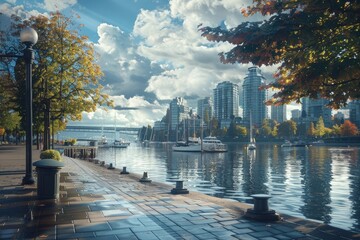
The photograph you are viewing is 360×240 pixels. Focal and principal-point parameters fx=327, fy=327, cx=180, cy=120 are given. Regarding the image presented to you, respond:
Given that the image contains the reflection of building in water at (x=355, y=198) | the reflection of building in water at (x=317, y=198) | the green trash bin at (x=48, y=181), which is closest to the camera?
the green trash bin at (x=48, y=181)

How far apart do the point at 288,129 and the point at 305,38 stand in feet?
585

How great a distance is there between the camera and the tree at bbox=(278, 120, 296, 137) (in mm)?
174125

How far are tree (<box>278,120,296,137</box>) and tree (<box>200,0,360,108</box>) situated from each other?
175053mm

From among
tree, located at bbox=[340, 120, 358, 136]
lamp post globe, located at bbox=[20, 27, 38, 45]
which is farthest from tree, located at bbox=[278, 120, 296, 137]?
lamp post globe, located at bbox=[20, 27, 38, 45]

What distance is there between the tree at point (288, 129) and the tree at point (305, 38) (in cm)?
17505

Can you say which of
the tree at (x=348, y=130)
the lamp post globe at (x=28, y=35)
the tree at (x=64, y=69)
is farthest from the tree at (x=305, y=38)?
the tree at (x=348, y=130)

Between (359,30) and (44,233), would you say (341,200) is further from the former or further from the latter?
(44,233)

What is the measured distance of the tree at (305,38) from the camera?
265 inches

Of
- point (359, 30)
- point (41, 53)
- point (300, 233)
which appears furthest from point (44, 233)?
point (41, 53)

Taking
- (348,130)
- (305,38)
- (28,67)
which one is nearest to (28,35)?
(28,67)

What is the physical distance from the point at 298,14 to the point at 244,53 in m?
1.36

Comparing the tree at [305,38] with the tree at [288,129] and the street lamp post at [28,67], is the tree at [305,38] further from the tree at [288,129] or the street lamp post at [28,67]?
the tree at [288,129]

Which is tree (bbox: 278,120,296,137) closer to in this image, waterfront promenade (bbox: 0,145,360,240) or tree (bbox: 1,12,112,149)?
tree (bbox: 1,12,112,149)

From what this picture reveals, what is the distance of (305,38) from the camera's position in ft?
22.6
